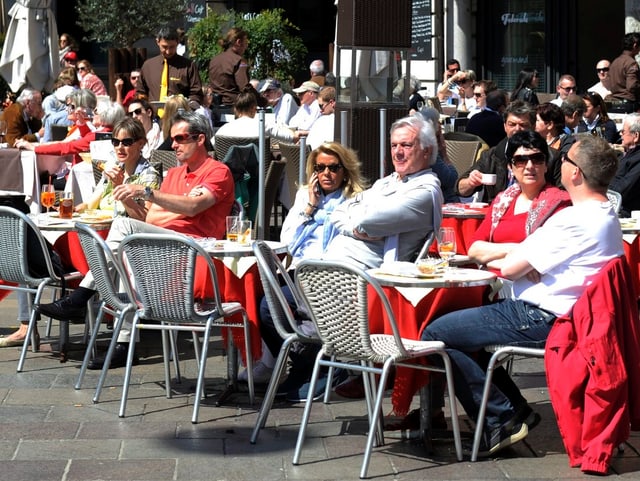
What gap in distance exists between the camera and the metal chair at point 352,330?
17.2ft

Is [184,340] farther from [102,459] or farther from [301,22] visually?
[301,22]

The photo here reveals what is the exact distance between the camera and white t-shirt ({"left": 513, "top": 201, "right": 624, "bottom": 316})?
536 centimetres

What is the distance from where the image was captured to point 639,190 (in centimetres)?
872

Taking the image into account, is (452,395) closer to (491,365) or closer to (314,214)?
(491,365)

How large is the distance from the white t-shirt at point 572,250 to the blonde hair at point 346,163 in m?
1.59

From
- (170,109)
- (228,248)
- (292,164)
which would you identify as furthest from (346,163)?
(170,109)

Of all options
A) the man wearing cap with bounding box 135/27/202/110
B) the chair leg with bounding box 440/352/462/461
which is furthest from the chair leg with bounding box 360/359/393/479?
the man wearing cap with bounding box 135/27/202/110

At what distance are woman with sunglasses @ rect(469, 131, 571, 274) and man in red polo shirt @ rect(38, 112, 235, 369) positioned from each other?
5.28ft

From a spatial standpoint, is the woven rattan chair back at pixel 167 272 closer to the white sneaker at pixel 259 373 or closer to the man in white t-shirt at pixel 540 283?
the white sneaker at pixel 259 373

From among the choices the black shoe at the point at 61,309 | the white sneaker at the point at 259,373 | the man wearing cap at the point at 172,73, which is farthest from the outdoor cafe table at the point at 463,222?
the man wearing cap at the point at 172,73

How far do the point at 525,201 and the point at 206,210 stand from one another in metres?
1.88

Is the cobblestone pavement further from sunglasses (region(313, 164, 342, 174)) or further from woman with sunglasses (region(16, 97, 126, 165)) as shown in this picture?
woman with sunglasses (region(16, 97, 126, 165))

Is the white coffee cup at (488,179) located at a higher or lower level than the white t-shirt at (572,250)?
higher

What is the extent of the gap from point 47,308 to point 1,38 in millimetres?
18889
